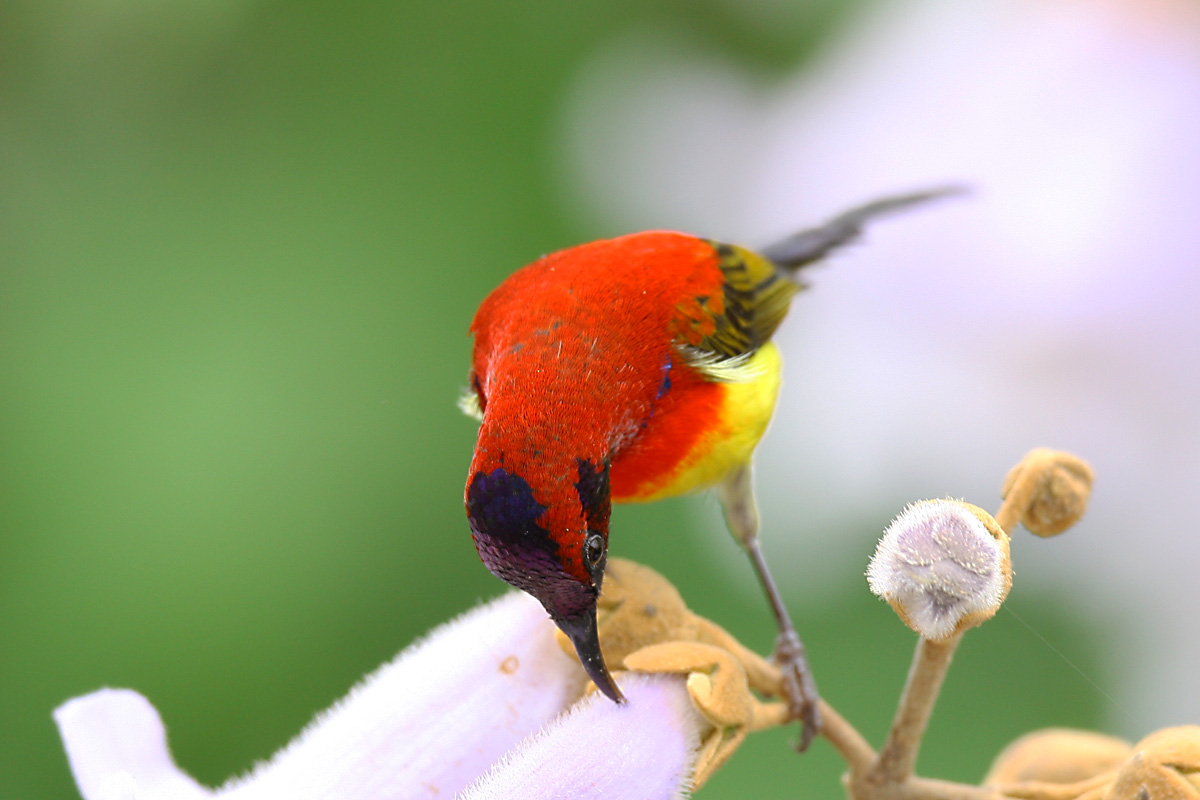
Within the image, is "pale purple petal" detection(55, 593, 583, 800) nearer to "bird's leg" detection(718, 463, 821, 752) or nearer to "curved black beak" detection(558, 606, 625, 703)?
"curved black beak" detection(558, 606, 625, 703)

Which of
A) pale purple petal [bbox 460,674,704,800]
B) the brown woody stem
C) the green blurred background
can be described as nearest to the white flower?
pale purple petal [bbox 460,674,704,800]

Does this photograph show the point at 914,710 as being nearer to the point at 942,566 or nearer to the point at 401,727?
the point at 942,566

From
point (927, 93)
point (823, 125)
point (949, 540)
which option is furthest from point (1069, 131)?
point (949, 540)

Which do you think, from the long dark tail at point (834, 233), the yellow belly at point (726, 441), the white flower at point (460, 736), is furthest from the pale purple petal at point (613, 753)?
the long dark tail at point (834, 233)

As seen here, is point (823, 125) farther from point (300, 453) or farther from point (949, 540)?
point (949, 540)

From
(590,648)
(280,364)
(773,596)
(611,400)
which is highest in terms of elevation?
(611,400)

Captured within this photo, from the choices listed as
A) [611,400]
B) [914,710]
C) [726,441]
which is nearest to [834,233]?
[726,441]
